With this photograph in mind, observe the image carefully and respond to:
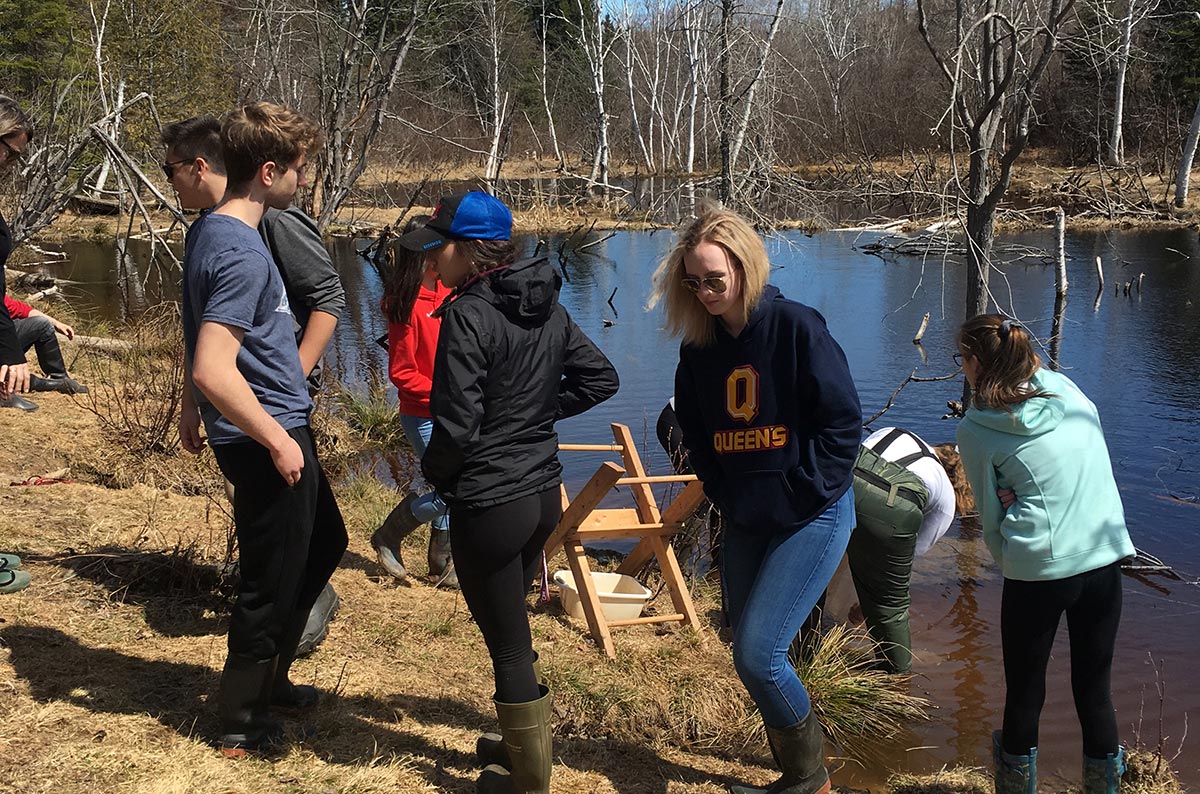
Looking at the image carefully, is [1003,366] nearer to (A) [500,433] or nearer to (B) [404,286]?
(A) [500,433]

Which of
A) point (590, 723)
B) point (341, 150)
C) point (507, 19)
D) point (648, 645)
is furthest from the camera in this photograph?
point (507, 19)

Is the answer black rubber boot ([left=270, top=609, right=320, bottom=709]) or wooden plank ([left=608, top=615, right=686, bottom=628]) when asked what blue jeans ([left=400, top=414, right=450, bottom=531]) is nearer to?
wooden plank ([left=608, top=615, right=686, bottom=628])

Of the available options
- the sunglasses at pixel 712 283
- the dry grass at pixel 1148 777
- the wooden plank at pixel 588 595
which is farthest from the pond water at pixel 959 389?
the sunglasses at pixel 712 283

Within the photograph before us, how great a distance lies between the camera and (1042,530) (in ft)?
10.7

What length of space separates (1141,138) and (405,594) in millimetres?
35196

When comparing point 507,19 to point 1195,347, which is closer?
point 1195,347

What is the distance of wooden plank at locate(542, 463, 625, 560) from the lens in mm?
4457

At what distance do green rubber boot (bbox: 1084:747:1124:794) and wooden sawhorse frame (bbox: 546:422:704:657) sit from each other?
1.90m

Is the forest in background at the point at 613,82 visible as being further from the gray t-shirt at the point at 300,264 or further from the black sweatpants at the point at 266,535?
the black sweatpants at the point at 266,535

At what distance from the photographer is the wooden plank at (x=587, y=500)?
4457 millimetres

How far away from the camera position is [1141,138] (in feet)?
111

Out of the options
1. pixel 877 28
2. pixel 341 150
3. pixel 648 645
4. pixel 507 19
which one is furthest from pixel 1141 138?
pixel 648 645

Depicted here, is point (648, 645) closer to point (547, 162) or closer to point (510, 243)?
point (510, 243)

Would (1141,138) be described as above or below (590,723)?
above
